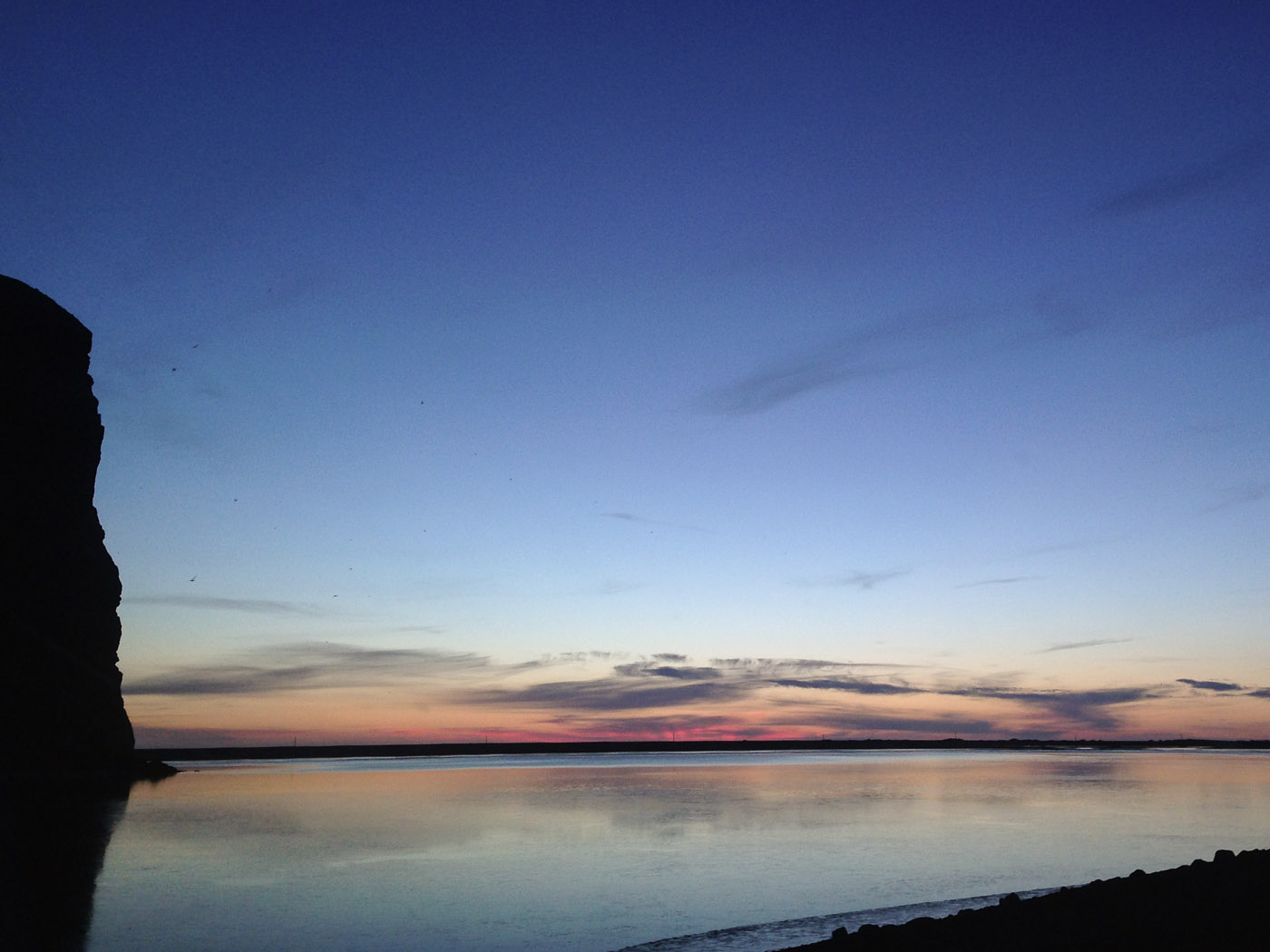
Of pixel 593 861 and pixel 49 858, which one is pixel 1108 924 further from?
pixel 49 858

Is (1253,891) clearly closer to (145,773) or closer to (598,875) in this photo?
(598,875)

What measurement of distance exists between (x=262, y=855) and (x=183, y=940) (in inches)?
507

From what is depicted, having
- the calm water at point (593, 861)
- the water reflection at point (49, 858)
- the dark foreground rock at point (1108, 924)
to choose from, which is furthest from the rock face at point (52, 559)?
the dark foreground rock at point (1108, 924)

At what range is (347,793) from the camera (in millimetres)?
65000

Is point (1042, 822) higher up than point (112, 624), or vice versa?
point (112, 624)

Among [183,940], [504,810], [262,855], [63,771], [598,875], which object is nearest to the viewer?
[183,940]

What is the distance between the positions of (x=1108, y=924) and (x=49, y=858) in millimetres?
27378

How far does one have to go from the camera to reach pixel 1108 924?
563 inches

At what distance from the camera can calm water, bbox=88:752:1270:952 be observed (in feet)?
62.6

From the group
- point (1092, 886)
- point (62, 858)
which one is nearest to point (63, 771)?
point (62, 858)

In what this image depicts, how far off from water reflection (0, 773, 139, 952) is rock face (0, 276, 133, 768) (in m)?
4.04

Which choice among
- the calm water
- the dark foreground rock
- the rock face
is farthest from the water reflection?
the dark foreground rock

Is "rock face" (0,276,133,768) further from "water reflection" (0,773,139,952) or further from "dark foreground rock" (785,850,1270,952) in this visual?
"dark foreground rock" (785,850,1270,952)

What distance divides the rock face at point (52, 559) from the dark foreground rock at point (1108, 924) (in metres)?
50.1
